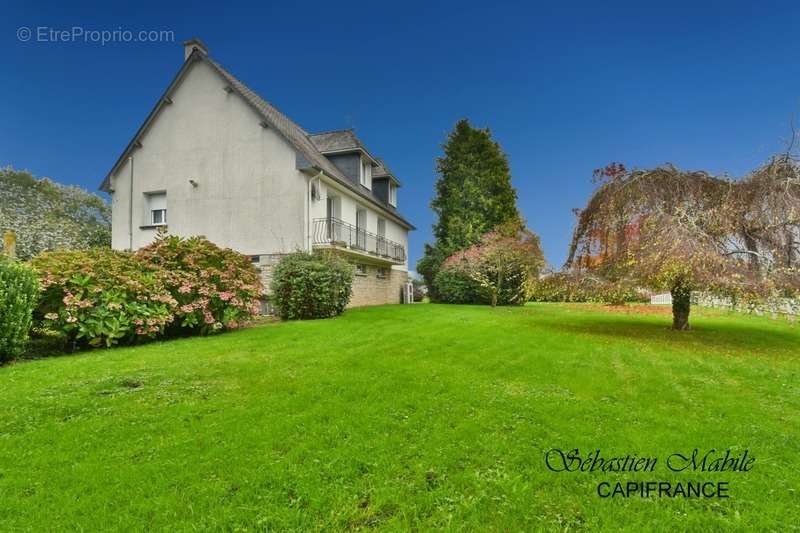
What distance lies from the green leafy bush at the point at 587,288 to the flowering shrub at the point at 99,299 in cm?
994

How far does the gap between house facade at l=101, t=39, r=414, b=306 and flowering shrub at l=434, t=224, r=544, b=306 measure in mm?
6478

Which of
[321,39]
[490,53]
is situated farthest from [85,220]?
[490,53]

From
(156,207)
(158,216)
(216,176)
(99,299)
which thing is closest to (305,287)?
(99,299)

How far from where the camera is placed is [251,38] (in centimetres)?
1747

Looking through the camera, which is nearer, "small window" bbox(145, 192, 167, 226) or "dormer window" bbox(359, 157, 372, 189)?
"small window" bbox(145, 192, 167, 226)

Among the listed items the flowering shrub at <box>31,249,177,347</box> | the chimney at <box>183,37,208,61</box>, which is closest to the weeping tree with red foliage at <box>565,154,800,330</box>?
the flowering shrub at <box>31,249,177,347</box>

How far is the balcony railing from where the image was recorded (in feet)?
51.6

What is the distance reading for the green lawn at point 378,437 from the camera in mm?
2637

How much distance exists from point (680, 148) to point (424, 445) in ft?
44.0

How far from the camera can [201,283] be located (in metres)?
9.88

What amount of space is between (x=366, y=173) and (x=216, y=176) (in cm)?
798

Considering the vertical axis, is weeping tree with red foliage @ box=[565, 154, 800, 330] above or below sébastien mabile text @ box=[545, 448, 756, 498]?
above

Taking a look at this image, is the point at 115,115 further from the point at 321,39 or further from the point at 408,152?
the point at 408,152

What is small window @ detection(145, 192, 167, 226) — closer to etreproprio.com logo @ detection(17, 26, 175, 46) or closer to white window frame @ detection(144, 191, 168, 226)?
white window frame @ detection(144, 191, 168, 226)
